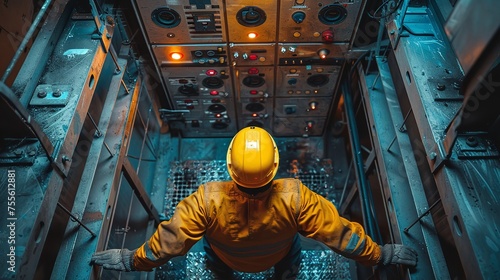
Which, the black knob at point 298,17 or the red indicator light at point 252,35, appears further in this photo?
the red indicator light at point 252,35

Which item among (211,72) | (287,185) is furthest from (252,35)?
(287,185)

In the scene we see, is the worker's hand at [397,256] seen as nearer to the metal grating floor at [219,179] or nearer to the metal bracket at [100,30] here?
the metal grating floor at [219,179]

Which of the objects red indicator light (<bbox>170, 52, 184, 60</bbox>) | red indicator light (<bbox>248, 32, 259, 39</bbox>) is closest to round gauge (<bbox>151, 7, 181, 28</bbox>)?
red indicator light (<bbox>170, 52, 184, 60</bbox>)

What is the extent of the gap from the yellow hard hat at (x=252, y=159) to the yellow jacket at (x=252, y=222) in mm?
151

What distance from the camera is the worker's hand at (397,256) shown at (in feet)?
8.65

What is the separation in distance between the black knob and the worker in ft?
6.52

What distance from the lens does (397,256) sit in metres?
2.65

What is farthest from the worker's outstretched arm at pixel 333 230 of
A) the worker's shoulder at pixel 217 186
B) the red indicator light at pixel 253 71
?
the red indicator light at pixel 253 71

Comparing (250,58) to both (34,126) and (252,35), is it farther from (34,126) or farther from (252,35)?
(34,126)

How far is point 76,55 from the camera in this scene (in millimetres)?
2975

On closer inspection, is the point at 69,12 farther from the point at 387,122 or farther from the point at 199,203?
the point at 387,122

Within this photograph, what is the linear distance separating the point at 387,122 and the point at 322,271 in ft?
5.63

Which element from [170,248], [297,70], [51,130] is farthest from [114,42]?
[170,248]

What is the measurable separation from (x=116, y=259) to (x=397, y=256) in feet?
6.73
